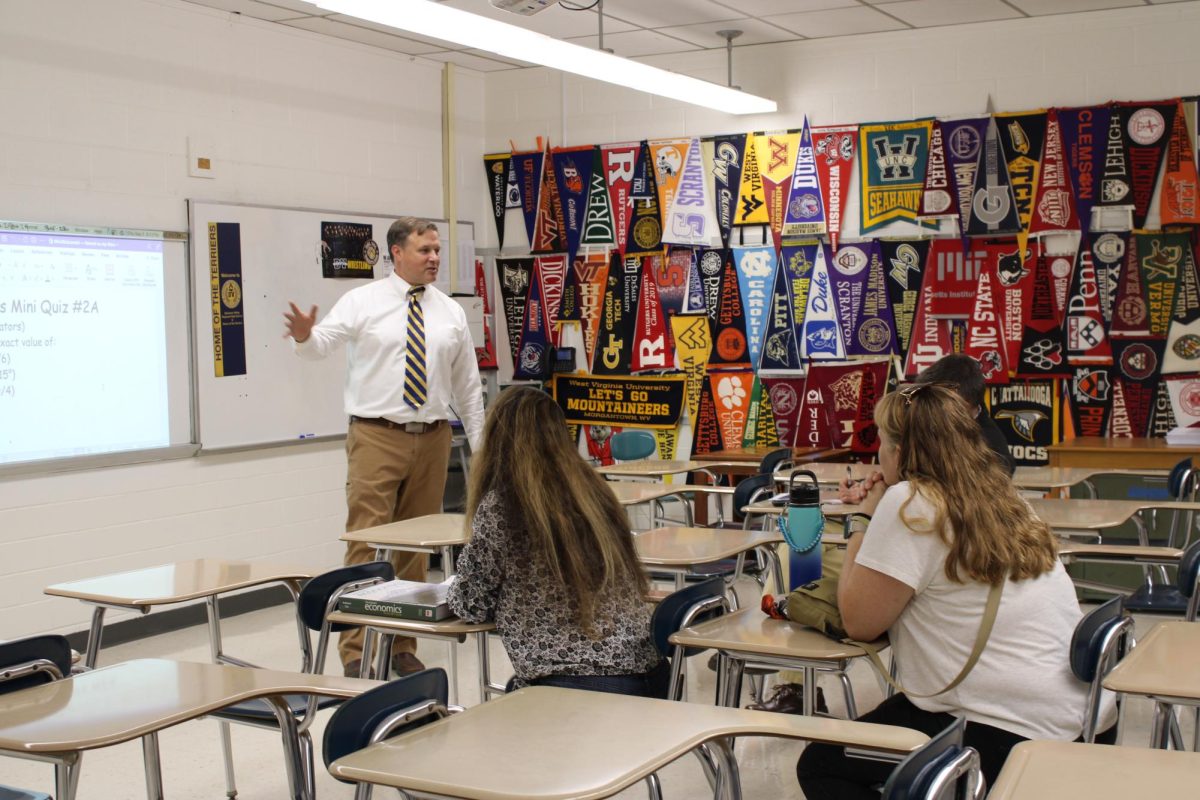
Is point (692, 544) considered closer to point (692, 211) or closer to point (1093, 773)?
point (1093, 773)

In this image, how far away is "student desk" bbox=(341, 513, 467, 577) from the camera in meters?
3.73

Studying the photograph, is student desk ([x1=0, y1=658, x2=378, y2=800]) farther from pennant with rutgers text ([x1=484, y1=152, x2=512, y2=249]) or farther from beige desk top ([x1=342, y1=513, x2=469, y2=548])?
pennant with rutgers text ([x1=484, y1=152, x2=512, y2=249])

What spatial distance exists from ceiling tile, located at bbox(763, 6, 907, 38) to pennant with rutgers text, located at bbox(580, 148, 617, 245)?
4.98ft

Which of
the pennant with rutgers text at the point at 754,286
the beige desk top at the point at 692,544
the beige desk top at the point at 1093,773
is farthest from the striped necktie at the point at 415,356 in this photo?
the beige desk top at the point at 1093,773

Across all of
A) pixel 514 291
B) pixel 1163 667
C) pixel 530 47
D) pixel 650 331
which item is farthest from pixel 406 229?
pixel 1163 667

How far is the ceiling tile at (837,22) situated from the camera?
21.0 feet

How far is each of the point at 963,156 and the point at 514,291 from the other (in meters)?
2.94

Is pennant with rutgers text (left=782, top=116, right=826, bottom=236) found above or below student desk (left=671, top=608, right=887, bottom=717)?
Result: above

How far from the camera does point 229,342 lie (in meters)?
6.02

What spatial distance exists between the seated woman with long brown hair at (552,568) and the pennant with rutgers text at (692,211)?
467 cm

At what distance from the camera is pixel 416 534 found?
3.88 meters

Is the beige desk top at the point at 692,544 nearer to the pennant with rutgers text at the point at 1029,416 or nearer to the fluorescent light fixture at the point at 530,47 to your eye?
the fluorescent light fixture at the point at 530,47

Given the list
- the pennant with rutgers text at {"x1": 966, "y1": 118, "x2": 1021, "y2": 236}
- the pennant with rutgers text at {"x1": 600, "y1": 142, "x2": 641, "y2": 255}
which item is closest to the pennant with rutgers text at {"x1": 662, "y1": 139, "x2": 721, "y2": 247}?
the pennant with rutgers text at {"x1": 600, "y1": 142, "x2": 641, "y2": 255}

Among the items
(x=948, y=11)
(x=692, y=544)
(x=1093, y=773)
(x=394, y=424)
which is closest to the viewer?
(x=1093, y=773)
